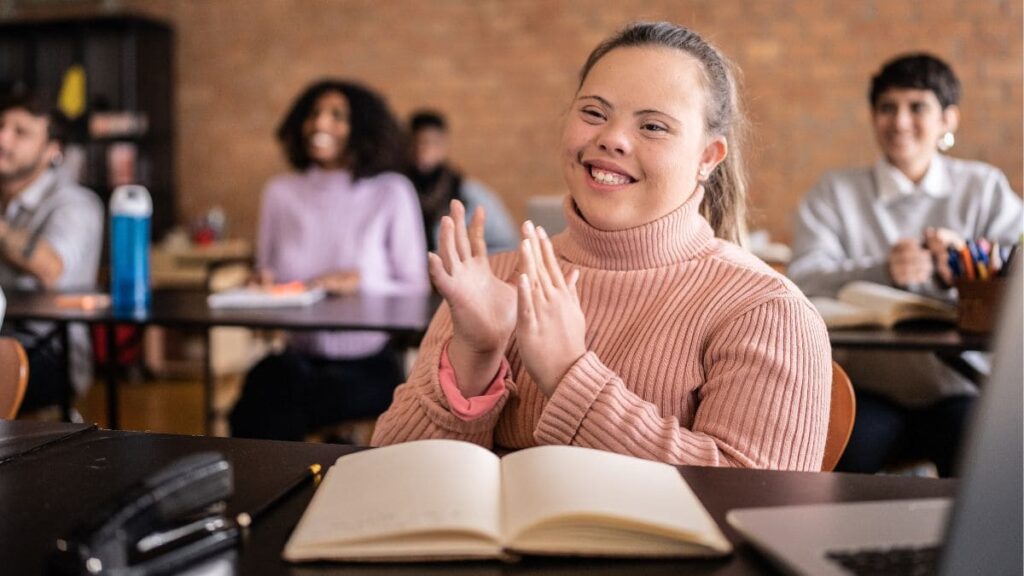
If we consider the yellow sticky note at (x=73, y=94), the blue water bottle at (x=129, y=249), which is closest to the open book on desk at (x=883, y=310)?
the blue water bottle at (x=129, y=249)

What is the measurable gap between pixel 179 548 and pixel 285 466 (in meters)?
0.23

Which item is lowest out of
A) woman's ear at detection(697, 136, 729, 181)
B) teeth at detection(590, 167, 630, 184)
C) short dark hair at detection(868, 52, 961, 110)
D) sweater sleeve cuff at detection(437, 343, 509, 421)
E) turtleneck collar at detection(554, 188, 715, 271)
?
sweater sleeve cuff at detection(437, 343, 509, 421)

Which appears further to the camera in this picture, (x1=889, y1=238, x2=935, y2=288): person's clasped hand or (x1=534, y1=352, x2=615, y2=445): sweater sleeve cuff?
(x1=889, y1=238, x2=935, y2=288): person's clasped hand

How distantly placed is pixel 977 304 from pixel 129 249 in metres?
2.06

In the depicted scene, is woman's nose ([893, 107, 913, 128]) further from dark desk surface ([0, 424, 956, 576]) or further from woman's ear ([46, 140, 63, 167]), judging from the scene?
woman's ear ([46, 140, 63, 167])

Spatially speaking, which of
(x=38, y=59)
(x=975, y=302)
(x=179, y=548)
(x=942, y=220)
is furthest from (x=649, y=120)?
(x=38, y=59)

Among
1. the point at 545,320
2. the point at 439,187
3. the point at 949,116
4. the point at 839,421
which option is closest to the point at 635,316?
the point at 545,320

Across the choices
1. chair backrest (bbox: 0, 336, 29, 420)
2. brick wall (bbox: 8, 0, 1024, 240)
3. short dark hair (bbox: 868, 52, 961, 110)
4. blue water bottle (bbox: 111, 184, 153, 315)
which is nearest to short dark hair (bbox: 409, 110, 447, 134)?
brick wall (bbox: 8, 0, 1024, 240)

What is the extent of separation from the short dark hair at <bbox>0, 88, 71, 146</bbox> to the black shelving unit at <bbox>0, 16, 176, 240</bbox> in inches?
121

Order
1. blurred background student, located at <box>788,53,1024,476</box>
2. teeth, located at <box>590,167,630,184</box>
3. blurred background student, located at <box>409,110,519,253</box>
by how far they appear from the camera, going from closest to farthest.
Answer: teeth, located at <box>590,167,630,184</box>, blurred background student, located at <box>788,53,1024,476</box>, blurred background student, located at <box>409,110,519,253</box>

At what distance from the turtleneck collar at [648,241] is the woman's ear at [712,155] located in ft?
0.11

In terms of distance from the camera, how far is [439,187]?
5043 millimetres

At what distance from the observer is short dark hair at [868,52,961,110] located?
2637 millimetres

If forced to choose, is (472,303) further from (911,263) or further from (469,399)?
(911,263)
